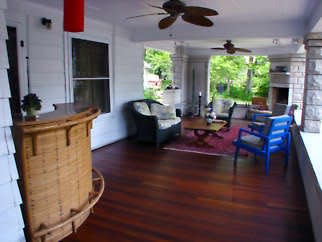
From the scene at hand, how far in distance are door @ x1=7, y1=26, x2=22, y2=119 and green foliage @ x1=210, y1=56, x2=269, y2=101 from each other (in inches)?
326

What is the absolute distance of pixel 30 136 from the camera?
204 centimetres

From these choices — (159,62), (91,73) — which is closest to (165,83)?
(159,62)

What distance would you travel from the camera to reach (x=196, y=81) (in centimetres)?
1015

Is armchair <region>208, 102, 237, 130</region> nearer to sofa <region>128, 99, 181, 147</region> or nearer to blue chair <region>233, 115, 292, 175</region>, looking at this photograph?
sofa <region>128, 99, 181, 147</region>

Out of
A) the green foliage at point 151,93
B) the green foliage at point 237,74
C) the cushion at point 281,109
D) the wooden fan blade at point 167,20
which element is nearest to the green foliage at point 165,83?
the green foliage at point 151,93

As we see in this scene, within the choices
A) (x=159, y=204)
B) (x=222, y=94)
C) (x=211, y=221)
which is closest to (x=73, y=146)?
(x=159, y=204)

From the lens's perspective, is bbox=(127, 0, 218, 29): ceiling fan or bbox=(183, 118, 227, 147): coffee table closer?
bbox=(127, 0, 218, 29): ceiling fan

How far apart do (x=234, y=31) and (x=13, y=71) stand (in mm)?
3891

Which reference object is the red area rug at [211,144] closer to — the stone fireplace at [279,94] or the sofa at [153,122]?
the sofa at [153,122]

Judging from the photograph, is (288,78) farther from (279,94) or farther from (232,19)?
(232,19)

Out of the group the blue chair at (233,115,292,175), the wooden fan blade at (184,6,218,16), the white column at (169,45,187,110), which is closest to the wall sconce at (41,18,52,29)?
the wooden fan blade at (184,6,218,16)

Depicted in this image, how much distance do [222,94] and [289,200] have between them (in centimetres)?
817

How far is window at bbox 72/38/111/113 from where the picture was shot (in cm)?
483

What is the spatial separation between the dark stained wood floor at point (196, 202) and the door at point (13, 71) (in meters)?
1.52
